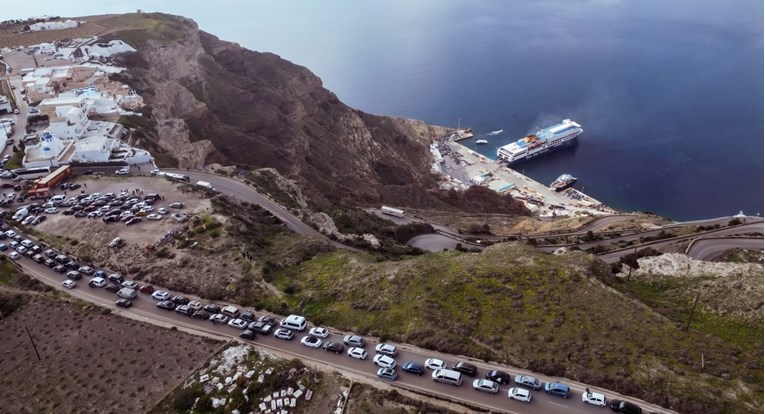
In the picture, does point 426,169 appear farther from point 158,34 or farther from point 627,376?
point 627,376

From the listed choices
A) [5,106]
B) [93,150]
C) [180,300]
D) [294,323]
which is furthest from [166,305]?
[5,106]

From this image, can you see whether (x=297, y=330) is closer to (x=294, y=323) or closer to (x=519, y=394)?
(x=294, y=323)

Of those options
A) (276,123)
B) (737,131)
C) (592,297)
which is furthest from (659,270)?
(737,131)

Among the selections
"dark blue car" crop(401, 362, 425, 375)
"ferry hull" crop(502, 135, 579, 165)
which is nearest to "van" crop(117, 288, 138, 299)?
"dark blue car" crop(401, 362, 425, 375)

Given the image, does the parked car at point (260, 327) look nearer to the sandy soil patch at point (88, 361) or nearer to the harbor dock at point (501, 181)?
the sandy soil patch at point (88, 361)

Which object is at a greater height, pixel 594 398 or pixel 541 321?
pixel 541 321

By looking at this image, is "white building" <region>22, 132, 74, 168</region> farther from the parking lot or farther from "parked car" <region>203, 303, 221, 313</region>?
"parked car" <region>203, 303, 221, 313</region>

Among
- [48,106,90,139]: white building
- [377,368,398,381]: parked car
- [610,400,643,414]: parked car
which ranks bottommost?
[377,368,398,381]: parked car
